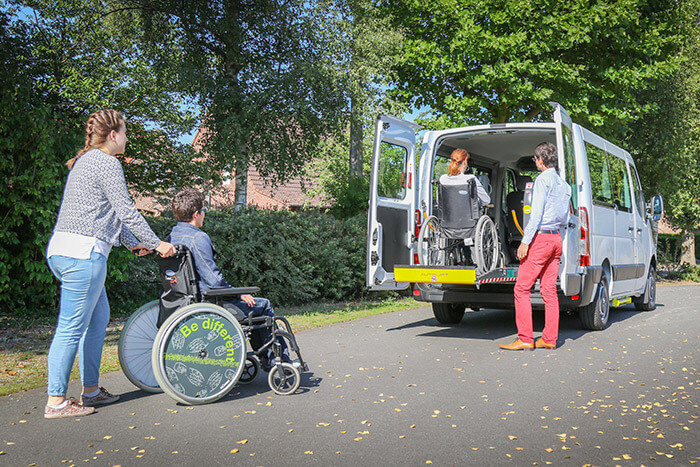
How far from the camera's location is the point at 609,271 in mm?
8742

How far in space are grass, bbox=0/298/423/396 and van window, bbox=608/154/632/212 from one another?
13.1 ft

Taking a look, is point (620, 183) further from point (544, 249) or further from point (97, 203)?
point (97, 203)

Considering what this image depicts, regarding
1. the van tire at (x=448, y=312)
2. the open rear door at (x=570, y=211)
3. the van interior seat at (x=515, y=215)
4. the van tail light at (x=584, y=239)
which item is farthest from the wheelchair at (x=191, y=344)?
the van interior seat at (x=515, y=215)

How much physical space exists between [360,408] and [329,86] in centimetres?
1241

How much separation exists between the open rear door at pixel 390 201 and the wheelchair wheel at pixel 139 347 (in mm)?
3169

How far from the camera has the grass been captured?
19.2ft

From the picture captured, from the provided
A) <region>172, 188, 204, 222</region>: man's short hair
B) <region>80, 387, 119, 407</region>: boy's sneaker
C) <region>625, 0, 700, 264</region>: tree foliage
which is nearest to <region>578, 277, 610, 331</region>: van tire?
<region>172, 188, 204, 222</region>: man's short hair

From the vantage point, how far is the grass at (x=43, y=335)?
586 centimetres

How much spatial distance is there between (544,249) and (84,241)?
4.60 metres

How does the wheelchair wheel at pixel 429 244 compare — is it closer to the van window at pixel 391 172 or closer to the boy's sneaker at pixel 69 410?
the van window at pixel 391 172

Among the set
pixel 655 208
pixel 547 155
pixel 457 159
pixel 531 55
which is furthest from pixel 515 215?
pixel 531 55

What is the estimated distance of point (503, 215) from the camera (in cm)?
1012

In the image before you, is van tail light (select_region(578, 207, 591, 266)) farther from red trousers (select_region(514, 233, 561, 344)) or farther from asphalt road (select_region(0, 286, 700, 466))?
asphalt road (select_region(0, 286, 700, 466))

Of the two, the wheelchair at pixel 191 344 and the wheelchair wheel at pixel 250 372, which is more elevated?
the wheelchair at pixel 191 344
